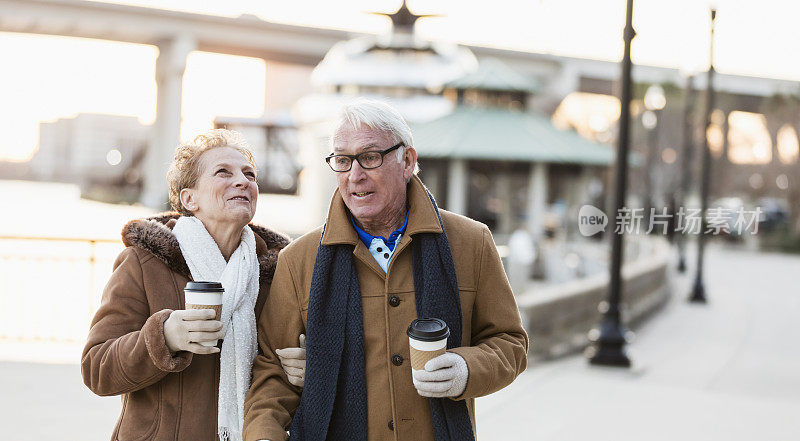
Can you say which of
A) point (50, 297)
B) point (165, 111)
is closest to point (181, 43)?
point (165, 111)

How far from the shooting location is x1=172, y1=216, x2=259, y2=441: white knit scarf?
304cm

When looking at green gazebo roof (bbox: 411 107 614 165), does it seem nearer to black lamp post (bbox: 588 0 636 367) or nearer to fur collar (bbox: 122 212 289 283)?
black lamp post (bbox: 588 0 636 367)

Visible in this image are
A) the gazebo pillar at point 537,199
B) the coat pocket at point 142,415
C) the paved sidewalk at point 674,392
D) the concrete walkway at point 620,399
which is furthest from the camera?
the gazebo pillar at point 537,199

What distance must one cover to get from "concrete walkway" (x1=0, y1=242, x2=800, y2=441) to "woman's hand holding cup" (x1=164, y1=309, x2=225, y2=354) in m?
3.86

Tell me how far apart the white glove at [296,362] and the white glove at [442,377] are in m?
0.45

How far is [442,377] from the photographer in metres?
2.70

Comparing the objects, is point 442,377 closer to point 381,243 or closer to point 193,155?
point 381,243

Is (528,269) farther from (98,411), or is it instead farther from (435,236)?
(435,236)

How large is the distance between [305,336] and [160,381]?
549mm

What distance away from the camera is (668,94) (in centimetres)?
5541

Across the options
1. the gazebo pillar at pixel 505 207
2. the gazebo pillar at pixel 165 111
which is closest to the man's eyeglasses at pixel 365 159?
the gazebo pillar at pixel 505 207

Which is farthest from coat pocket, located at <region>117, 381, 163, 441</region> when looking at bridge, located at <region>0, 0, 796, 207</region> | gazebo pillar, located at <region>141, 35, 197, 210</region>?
gazebo pillar, located at <region>141, 35, 197, 210</region>

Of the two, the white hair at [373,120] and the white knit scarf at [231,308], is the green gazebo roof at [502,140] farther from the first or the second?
the white hair at [373,120]

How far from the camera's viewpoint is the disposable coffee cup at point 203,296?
2795 mm
